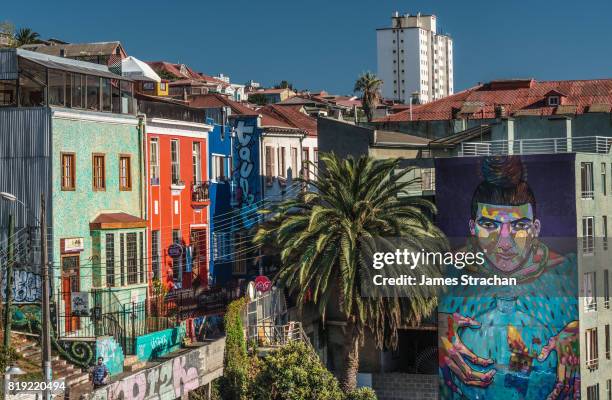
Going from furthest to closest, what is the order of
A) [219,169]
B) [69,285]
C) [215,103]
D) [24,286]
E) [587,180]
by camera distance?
[215,103] → [219,169] → [587,180] → [69,285] → [24,286]

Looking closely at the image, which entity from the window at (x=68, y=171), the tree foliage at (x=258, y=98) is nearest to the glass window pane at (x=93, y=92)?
Result: the window at (x=68, y=171)

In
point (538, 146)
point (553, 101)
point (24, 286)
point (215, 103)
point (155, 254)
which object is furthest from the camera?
point (553, 101)

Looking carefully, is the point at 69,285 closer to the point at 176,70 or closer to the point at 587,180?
the point at 587,180

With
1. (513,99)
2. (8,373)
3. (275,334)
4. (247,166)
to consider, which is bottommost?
(275,334)

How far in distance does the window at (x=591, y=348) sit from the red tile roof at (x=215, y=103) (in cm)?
2098

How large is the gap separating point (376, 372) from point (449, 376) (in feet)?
12.5

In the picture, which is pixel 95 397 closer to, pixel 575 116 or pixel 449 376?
pixel 449 376

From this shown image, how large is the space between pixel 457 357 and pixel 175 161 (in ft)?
50.5

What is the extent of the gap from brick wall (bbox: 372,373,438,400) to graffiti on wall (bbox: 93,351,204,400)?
14513mm

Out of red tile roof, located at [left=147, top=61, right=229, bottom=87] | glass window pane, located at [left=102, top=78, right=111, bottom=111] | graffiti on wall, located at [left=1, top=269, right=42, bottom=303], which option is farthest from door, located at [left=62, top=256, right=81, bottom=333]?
red tile roof, located at [left=147, top=61, right=229, bottom=87]

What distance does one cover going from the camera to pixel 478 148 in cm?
5597

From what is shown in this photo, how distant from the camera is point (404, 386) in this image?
53.2 metres

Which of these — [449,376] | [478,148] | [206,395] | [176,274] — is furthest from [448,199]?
[206,395]

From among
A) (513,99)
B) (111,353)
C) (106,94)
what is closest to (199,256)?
(106,94)
